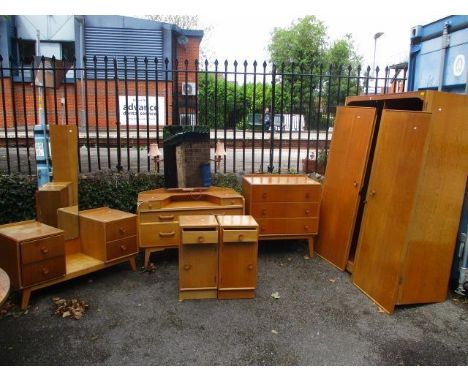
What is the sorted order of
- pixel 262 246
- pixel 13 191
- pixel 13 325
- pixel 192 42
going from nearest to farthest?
pixel 13 325
pixel 13 191
pixel 262 246
pixel 192 42

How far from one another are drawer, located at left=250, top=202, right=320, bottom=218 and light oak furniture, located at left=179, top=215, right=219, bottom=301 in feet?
3.44

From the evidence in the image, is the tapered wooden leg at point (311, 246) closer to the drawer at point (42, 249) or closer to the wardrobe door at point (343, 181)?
the wardrobe door at point (343, 181)

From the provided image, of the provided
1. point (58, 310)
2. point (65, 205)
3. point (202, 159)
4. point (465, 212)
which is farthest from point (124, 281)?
point (465, 212)

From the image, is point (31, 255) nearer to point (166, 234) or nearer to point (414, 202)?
point (166, 234)

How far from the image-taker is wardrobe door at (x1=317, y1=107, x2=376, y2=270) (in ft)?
14.4

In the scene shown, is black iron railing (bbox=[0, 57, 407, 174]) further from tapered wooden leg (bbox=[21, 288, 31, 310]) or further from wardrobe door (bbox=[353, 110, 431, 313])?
tapered wooden leg (bbox=[21, 288, 31, 310])

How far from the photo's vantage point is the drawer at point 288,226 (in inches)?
191

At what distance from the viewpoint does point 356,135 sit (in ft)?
14.8

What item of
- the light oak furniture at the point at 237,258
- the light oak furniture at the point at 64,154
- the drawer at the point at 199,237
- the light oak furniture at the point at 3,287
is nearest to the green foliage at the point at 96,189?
the light oak furniture at the point at 64,154

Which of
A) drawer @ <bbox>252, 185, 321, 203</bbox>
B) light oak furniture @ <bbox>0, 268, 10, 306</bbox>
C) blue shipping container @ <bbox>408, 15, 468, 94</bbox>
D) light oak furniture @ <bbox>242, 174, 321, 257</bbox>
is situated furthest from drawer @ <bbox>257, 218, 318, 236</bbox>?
light oak furniture @ <bbox>0, 268, 10, 306</bbox>

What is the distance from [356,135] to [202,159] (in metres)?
2.01

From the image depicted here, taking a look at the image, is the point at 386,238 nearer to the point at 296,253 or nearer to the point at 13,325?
the point at 296,253

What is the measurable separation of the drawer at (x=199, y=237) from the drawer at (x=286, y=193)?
1244 millimetres

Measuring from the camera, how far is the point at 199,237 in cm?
365
